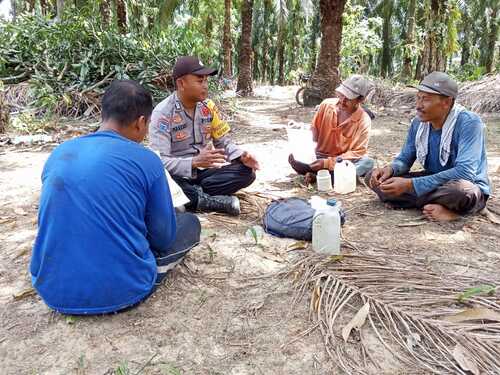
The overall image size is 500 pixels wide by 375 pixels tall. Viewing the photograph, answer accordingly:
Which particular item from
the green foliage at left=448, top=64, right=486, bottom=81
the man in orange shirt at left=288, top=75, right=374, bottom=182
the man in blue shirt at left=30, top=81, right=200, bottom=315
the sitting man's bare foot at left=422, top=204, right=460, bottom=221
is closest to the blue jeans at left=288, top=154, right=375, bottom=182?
the man in orange shirt at left=288, top=75, right=374, bottom=182

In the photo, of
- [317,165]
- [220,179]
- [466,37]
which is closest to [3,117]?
[220,179]

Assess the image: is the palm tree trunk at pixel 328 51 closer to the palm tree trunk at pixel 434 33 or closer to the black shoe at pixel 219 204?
the palm tree trunk at pixel 434 33

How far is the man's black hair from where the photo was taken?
6.53 ft

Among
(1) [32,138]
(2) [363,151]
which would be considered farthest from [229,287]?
(1) [32,138]

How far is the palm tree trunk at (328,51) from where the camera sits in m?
8.79

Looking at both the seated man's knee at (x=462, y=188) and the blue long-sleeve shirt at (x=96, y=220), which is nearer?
the blue long-sleeve shirt at (x=96, y=220)

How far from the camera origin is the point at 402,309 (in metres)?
2.08

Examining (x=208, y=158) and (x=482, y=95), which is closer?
(x=208, y=158)

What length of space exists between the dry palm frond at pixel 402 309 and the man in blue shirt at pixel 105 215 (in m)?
0.86

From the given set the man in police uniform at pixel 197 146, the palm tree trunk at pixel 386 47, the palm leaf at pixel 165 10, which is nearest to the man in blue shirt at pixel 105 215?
the man in police uniform at pixel 197 146

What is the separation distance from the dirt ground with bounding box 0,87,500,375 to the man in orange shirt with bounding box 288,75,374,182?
440 millimetres

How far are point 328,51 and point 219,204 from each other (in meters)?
6.52

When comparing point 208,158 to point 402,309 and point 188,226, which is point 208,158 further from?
point 402,309

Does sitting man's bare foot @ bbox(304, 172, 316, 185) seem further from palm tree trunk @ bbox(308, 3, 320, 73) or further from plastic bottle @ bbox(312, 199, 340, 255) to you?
palm tree trunk @ bbox(308, 3, 320, 73)
